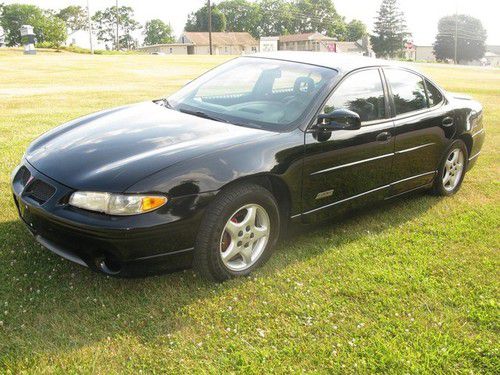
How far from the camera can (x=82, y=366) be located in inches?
110

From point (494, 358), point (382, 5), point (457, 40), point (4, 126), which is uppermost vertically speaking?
point (382, 5)

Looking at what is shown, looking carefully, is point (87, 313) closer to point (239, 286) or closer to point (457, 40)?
point (239, 286)

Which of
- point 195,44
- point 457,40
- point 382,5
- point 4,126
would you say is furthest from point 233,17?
point 4,126

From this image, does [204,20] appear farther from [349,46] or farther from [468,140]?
[468,140]

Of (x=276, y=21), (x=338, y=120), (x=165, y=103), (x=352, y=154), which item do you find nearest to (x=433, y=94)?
(x=352, y=154)

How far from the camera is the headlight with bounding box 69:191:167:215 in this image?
3.15 metres

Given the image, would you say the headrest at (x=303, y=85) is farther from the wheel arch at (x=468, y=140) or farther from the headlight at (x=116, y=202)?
the wheel arch at (x=468, y=140)

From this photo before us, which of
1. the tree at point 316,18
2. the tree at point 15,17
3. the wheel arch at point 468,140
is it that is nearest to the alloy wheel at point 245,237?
the wheel arch at point 468,140

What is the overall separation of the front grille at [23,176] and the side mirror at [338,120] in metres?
2.13

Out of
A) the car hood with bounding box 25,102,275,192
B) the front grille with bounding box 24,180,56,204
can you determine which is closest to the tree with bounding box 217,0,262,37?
the car hood with bounding box 25,102,275,192

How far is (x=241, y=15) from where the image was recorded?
400 feet

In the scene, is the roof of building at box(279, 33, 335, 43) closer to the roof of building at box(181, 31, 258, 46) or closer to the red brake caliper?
the roof of building at box(181, 31, 258, 46)

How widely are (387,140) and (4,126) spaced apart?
7.38 metres

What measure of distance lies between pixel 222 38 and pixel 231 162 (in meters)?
98.9
